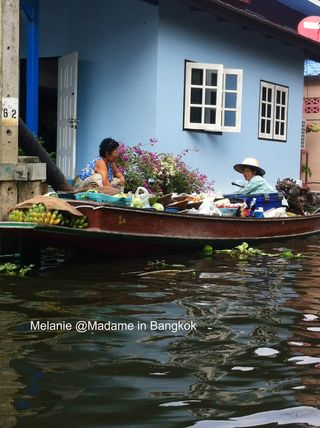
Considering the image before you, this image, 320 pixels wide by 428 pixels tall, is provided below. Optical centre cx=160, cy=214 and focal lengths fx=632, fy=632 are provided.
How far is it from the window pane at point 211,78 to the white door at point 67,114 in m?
2.41

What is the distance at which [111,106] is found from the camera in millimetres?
11406

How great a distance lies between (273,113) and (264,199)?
15.4 ft

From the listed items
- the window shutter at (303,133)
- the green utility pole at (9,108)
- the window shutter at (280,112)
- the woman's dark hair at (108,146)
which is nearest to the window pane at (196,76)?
the window shutter at (280,112)

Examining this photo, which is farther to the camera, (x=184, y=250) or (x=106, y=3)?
(x=106, y=3)

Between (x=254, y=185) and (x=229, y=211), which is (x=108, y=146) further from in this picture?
(x=254, y=185)

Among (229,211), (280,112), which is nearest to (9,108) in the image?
(229,211)

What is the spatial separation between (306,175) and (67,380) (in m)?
14.8

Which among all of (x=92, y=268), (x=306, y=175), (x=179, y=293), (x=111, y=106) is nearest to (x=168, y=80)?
(x=111, y=106)

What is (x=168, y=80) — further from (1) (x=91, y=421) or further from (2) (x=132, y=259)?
(1) (x=91, y=421)

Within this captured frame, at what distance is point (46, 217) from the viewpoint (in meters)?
6.61

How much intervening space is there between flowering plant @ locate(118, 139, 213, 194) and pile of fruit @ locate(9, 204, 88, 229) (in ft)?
10.8

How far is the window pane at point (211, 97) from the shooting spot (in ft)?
38.1

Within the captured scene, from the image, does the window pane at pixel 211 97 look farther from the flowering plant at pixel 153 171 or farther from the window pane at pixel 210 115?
the flowering plant at pixel 153 171

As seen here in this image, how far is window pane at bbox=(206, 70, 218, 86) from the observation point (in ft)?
38.1
